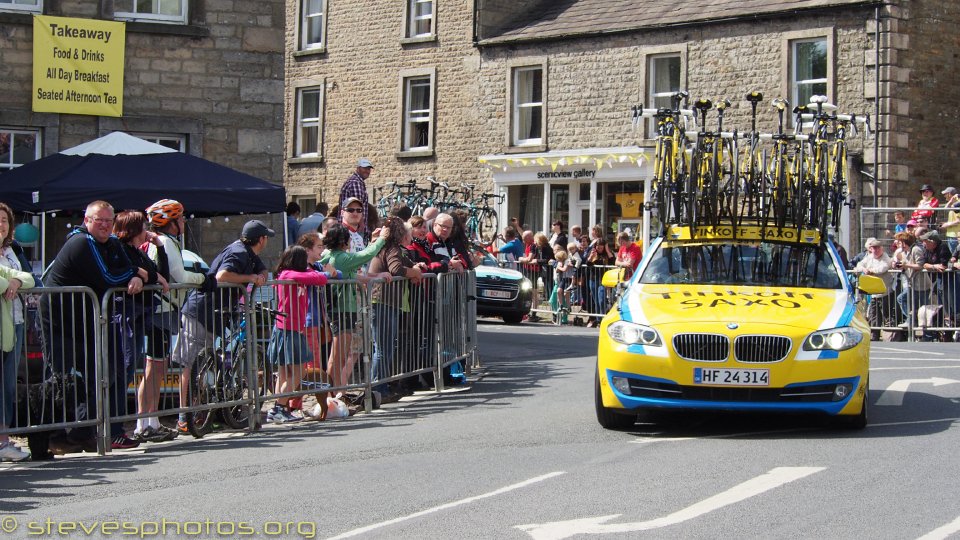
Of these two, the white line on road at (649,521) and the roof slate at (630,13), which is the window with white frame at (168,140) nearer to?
the white line on road at (649,521)

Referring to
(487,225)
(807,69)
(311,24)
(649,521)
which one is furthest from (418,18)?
(649,521)

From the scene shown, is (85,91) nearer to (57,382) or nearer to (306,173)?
(57,382)

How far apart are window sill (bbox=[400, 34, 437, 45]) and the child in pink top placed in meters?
27.4

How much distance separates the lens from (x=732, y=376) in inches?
426

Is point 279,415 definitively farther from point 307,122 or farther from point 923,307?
point 307,122

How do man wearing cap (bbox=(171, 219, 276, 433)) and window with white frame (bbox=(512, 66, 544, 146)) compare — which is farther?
window with white frame (bbox=(512, 66, 544, 146))

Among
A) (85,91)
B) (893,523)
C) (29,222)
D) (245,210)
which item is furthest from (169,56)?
(893,523)

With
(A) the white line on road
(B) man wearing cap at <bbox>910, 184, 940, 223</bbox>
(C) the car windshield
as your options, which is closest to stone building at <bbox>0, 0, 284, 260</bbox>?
(C) the car windshield

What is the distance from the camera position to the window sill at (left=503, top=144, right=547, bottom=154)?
37.2 metres

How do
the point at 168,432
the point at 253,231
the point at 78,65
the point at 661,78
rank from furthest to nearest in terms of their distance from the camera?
the point at 661,78 < the point at 78,65 < the point at 253,231 < the point at 168,432

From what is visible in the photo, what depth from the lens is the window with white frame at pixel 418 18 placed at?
39906 mm

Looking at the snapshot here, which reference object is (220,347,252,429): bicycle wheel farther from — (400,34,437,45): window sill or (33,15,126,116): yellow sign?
(400,34,437,45): window sill

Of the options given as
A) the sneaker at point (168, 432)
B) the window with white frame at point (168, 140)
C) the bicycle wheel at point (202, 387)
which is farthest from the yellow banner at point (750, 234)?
the window with white frame at point (168, 140)

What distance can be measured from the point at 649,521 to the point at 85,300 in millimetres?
4869
